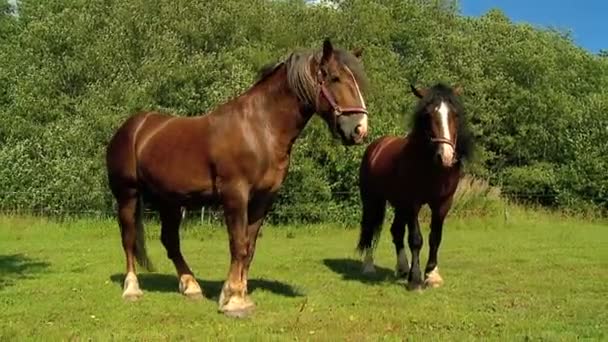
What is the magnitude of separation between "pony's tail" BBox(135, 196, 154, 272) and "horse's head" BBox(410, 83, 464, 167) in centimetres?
344

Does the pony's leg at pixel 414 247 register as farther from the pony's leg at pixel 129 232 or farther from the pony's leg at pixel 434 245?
the pony's leg at pixel 129 232

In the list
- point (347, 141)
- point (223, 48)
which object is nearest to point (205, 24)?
point (223, 48)

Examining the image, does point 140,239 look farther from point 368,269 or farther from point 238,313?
point 368,269

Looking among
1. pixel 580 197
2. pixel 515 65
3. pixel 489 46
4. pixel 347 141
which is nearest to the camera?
pixel 347 141

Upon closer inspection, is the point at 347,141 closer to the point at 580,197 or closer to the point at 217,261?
the point at 217,261

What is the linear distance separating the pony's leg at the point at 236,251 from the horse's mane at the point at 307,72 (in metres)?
1.11

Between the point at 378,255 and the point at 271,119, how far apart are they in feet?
21.5

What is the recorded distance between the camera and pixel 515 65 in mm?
38219

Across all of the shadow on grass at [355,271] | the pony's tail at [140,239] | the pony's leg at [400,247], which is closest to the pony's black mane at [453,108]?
the pony's leg at [400,247]

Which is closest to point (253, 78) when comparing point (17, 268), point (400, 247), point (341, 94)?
point (17, 268)

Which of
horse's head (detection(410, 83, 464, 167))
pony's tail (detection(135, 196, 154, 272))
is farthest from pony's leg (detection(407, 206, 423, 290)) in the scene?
pony's tail (detection(135, 196, 154, 272))

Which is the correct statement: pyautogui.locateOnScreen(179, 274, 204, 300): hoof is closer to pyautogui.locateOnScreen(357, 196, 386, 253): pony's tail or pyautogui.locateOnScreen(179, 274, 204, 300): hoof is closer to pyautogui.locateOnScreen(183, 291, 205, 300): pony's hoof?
pyautogui.locateOnScreen(183, 291, 205, 300): pony's hoof

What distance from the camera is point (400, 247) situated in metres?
10.1

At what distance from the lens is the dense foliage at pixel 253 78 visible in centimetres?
2186
